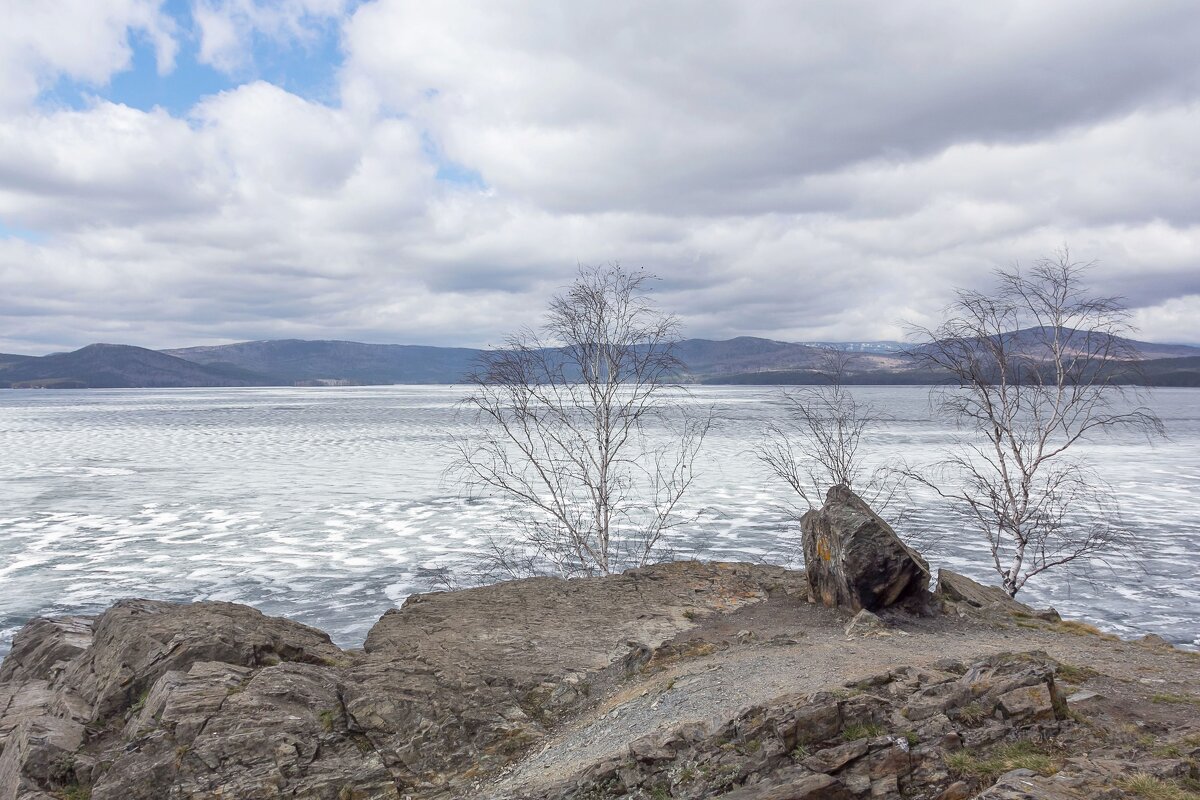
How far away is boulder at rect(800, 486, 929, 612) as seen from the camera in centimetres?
1192

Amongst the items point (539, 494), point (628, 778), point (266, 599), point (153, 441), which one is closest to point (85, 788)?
point (628, 778)

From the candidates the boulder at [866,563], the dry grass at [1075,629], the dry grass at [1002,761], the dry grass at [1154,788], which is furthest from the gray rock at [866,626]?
the dry grass at [1154,788]

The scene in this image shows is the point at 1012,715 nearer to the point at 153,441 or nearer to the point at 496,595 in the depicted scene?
the point at 496,595

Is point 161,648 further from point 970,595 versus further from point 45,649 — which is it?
point 970,595

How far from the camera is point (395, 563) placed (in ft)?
71.5

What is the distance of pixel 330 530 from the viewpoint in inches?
1014

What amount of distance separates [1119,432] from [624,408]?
221ft

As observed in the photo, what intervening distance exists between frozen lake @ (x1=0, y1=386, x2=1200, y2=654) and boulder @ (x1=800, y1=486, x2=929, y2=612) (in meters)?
7.61

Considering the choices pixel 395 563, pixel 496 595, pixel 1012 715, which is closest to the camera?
pixel 1012 715

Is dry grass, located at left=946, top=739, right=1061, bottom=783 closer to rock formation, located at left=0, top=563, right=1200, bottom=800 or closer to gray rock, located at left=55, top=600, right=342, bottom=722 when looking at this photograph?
rock formation, located at left=0, top=563, right=1200, bottom=800

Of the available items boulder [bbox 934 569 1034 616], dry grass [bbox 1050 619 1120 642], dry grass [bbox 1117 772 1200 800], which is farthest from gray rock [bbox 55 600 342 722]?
dry grass [bbox 1050 619 1120 642]

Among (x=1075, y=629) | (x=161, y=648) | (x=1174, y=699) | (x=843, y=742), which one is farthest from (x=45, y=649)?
(x=1075, y=629)

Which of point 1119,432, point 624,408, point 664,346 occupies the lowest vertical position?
point 1119,432

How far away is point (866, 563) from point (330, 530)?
63.3ft
